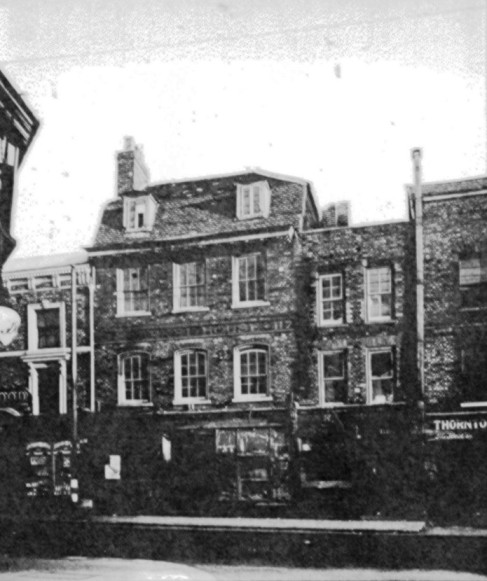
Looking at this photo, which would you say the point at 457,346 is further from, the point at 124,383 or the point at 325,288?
the point at 124,383

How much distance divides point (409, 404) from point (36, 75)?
264 cm

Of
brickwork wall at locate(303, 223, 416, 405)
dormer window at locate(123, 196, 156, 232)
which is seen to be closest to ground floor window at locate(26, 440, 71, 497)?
dormer window at locate(123, 196, 156, 232)

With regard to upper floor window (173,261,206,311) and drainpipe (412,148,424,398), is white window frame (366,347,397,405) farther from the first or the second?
upper floor window (173,261,206,311)

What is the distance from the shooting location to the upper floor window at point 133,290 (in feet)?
15.6

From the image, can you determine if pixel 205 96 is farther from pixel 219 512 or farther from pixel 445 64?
pixel 219 512

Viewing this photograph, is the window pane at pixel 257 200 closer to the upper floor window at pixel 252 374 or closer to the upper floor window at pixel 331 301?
the upper floor window at pixel 331 301

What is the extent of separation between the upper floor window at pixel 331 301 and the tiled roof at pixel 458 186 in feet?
2.37

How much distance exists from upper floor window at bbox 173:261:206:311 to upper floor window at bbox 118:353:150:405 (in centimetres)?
36

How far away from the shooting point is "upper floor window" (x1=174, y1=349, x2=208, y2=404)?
4633 millimetres

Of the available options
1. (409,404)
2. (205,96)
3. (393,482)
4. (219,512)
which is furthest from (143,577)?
(205,96)

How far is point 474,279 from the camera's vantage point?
13.8 ft

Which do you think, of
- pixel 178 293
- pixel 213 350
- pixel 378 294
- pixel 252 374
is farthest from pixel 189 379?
pixel 378 294

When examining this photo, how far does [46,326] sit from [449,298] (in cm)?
228

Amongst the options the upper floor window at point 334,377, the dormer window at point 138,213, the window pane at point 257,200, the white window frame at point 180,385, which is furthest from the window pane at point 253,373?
the dormer window at point 138,213
